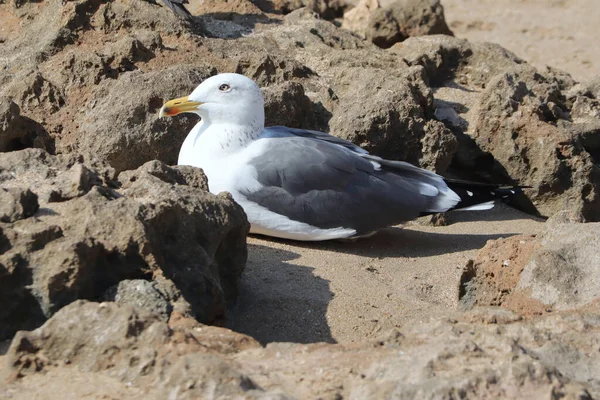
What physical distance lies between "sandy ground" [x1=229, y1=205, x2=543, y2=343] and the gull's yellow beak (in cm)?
80

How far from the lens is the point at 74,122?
563 centimetres

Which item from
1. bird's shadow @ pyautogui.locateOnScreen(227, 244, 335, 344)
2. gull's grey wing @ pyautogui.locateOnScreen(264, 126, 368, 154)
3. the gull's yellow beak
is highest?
the gull's yellow beak

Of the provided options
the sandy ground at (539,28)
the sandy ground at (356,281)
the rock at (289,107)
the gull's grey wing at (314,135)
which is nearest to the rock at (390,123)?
the rock at (289,107)

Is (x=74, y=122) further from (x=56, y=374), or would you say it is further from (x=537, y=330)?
(x=537, y=330)

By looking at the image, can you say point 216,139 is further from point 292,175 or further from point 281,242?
point 281,242

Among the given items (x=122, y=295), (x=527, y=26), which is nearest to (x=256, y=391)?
(x=122, y=295)

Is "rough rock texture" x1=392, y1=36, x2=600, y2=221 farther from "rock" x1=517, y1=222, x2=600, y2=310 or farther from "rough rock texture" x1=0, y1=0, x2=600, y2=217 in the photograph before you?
"rock" x1=517, y1=222, x2=600, y2=310

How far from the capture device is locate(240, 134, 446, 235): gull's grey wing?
5.09m

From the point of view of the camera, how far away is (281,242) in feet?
16.9

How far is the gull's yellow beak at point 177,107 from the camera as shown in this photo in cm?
508

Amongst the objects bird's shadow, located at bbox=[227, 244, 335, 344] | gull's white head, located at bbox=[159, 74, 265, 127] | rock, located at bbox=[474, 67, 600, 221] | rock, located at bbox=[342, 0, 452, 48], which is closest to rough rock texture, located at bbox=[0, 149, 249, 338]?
bird's shadow, located at bbox=[227, 244, 335, 344]

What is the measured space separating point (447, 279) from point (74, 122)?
2.42 meters

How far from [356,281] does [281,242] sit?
0.80 metres

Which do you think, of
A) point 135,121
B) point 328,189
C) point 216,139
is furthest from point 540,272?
point 135,121
